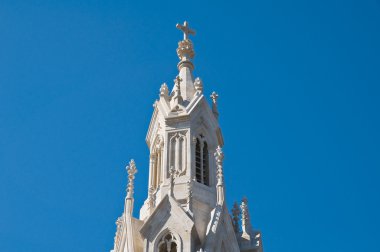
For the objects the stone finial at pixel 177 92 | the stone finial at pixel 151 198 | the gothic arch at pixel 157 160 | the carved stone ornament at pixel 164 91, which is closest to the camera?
the stone finial at pixel 151 198

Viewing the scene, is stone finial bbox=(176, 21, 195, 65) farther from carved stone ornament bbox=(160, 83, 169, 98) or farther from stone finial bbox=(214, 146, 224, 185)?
stone finial bbox=(214, 146, 224, 185)

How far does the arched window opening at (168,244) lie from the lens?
3562 centimetres

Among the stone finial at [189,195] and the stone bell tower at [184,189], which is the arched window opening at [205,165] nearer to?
the stone bell tower at [184,189]

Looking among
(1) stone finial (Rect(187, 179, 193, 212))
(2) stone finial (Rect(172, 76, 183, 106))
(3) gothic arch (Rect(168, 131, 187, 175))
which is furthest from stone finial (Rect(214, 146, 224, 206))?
(2) stone finial (Rect(172, 76, 183, 106))

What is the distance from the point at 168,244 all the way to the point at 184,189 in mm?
3567

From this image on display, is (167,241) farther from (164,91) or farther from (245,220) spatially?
(164,91)

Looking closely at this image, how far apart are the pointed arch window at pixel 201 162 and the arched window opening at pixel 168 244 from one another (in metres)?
4.85

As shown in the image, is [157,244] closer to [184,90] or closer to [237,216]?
[237,216]

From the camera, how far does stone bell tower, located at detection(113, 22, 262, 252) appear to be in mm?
36062

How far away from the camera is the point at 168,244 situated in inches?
1404

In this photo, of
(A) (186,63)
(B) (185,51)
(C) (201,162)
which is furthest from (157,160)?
(B) (185,51)

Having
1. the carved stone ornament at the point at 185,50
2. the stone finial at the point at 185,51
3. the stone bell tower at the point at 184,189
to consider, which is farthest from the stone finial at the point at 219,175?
the carved stone ornament at the point at 185,50

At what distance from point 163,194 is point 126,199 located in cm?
195

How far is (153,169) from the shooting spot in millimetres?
41719
